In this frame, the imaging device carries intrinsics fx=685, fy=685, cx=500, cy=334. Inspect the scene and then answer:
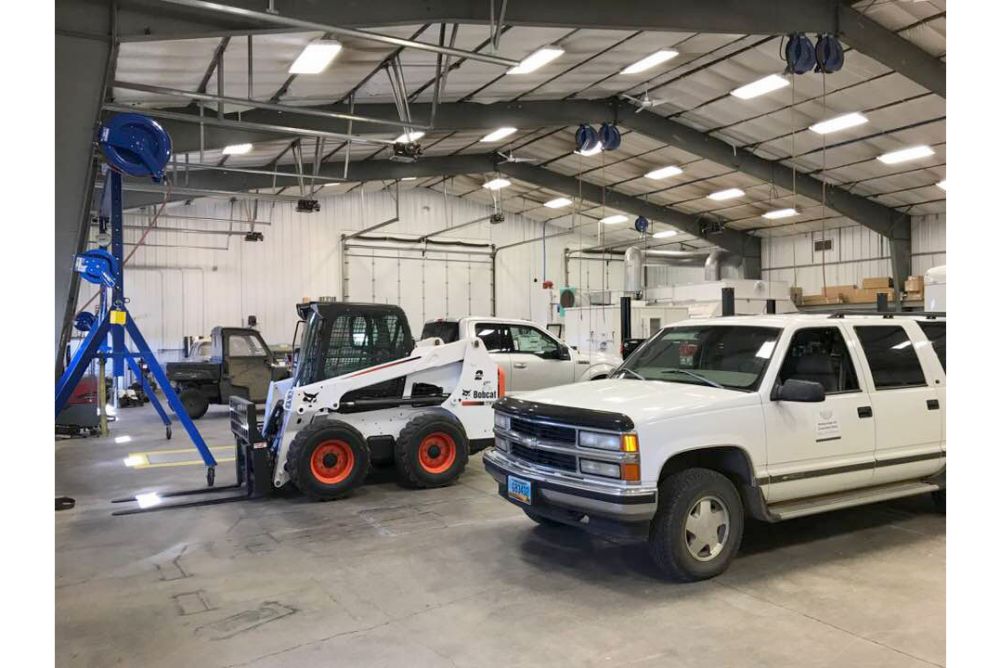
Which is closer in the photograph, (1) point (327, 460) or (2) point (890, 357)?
(2) point (890, 357)

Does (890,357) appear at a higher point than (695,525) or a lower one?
higher

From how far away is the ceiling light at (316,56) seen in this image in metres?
9.35

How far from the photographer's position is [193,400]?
47.4 feet

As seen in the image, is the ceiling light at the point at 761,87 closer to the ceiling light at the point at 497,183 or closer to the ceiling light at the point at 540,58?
the ceiling light at the point at 540,58

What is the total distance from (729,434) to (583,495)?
1100 mm

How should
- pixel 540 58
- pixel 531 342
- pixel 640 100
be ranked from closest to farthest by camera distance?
1. pixel 540 58
2. pixel 531 342
3. pixel 640 100

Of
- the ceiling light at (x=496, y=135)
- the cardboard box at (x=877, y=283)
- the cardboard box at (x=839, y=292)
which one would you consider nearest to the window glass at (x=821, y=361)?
the ceiling light at (x=496, y=135)

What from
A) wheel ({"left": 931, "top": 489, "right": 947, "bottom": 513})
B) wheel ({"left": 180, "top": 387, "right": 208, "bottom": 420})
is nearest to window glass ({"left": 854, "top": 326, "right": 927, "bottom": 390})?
wheel ({"left": 931, "top": 489, "right": 947, "bottom": 513})

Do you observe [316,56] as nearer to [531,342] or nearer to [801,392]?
→ [531,342]

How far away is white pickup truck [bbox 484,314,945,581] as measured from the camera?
181 inches

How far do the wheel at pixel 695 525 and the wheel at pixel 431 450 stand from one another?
359 cm

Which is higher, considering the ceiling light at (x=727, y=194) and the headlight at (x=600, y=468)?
the ceiling light at (x=727, y=194)

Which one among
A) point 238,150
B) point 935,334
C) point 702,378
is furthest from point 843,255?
point 702,378

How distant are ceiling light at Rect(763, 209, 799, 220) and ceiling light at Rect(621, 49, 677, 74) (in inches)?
403
